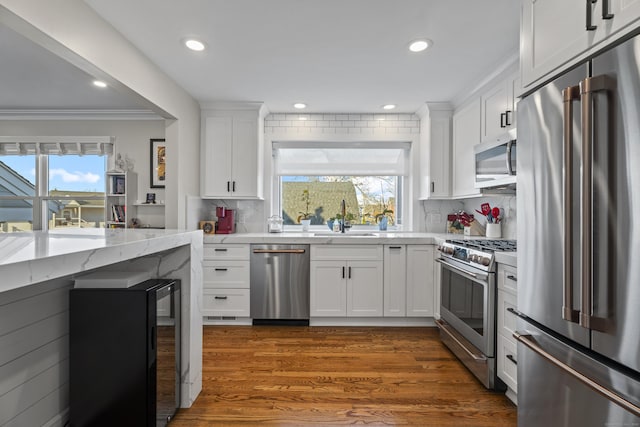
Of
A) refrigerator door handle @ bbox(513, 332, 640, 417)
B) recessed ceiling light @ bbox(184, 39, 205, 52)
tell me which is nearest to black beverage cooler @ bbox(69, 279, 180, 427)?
refrigerator door handle @ bbox(513, 332, 640, 417)

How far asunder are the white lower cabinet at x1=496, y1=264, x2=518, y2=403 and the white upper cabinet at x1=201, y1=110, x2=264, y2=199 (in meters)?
2.59

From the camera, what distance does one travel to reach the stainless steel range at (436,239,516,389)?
2156 mm

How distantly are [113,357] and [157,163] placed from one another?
11.4 feet

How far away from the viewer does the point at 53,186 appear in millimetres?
4512

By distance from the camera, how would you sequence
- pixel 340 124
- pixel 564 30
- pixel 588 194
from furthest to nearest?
pixel 340 124 → pixel 564 30 → pixel 588 194

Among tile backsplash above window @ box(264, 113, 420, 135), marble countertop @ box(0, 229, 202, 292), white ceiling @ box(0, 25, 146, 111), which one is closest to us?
marble countertop @ box(0, 229, 202, 292)

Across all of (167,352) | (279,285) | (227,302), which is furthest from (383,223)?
(167,352)

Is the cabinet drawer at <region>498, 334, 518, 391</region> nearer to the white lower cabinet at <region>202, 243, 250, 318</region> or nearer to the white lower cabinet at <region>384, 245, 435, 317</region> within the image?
the white lower cabinet at <region>384, 245, 435, 317</region>

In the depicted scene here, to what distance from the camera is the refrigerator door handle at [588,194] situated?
0.98 m

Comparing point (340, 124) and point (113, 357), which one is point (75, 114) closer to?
point (340, 124)

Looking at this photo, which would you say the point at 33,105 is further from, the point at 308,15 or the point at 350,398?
the point at 350,398

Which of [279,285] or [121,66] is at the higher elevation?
[121,66]

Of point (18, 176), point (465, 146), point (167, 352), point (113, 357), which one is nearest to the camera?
point (113, 357)

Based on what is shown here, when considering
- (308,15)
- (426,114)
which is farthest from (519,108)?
(426,114)
